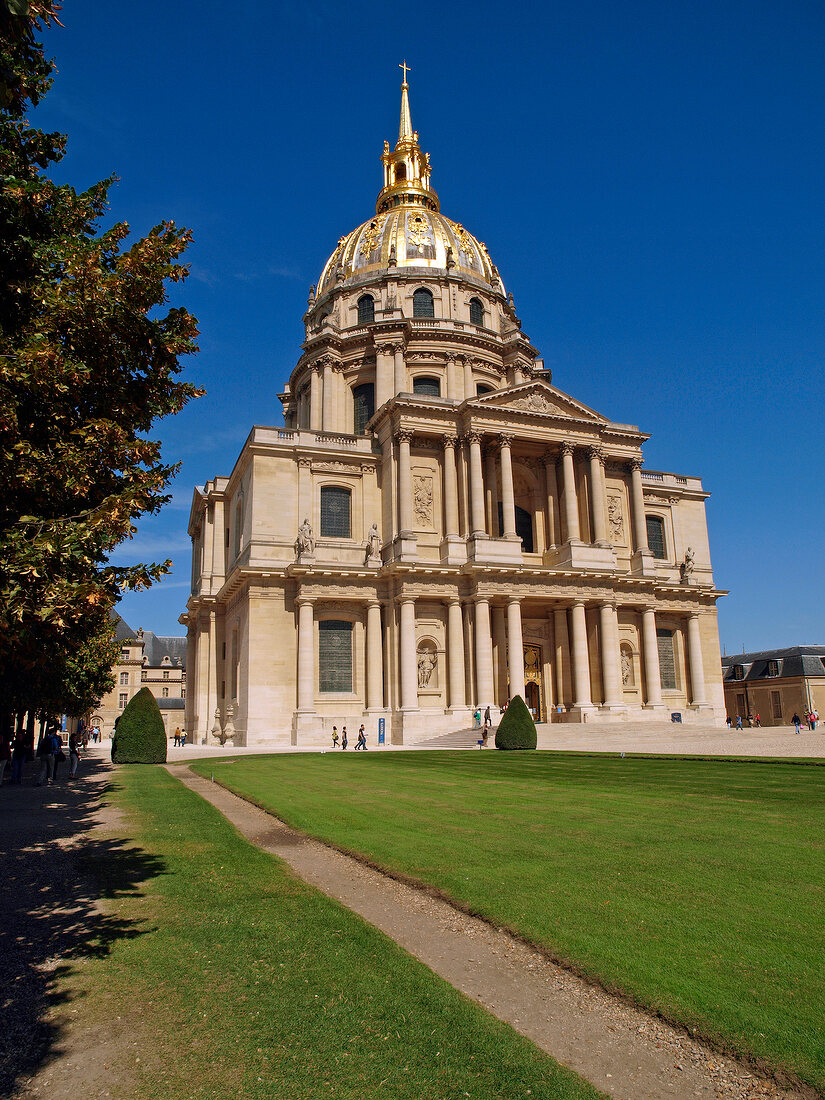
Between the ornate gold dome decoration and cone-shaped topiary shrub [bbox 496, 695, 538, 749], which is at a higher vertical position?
the ornate gold dome decoration

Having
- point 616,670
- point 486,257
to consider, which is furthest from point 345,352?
point 616,670

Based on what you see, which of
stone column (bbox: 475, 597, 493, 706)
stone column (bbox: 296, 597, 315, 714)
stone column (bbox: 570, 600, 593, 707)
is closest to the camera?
stone column (bbox: 296, 597, 315, 714)

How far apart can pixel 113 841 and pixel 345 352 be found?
51962mm

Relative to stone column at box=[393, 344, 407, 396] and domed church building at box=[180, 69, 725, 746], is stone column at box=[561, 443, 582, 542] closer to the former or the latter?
domed church building at box=[180, 69, 725, 746]

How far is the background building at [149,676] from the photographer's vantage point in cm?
9256

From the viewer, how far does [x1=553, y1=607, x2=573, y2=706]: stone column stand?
49125 mm

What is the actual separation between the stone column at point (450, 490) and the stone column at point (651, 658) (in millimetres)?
14355

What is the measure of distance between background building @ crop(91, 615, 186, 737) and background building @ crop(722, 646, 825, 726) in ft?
190

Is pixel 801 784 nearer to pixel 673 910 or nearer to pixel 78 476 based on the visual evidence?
pixel 673 910

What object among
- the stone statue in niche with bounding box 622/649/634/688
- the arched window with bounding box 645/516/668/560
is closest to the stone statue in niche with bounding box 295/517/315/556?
the stone statue in niche with bounding box 622/649/634/688

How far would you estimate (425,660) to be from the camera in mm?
45312

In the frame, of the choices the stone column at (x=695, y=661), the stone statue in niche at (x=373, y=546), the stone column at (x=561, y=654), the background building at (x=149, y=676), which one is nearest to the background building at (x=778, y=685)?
the stone column at (x=695, y=661)

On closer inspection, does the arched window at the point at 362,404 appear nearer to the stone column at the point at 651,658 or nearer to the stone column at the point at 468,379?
the stone column at the point at 468,379

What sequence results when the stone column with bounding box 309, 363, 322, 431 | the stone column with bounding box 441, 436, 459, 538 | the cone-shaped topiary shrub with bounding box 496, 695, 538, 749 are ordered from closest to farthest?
the cone-shaped topiary shrub with bounding box 496, 695, 538, 749 → the stone column with bounding box 441, 436, 459, 538 → the stone column with bounding box 309, 363, 322, 431
